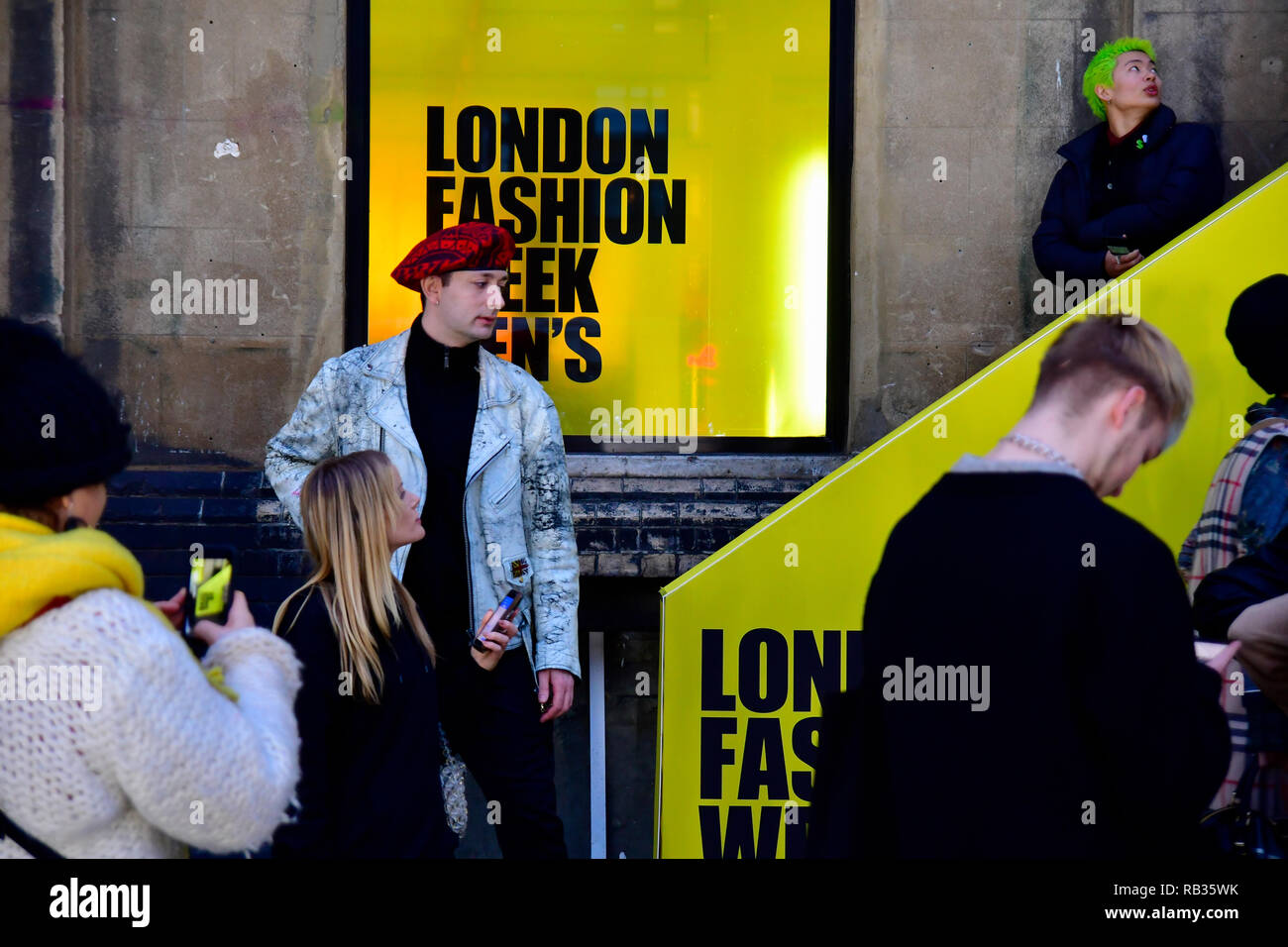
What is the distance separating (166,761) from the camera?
2266 mm

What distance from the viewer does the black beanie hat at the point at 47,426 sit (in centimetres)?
240

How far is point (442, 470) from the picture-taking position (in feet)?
14.6

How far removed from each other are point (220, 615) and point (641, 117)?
4.14 meters

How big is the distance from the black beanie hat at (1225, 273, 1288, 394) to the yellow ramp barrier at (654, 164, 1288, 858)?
0.16 ft

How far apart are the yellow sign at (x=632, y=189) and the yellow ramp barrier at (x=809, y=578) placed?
190cm

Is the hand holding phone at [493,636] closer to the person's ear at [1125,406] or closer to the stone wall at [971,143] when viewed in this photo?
the person's ear at [1125,406]

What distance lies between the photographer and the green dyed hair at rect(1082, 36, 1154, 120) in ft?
18.7

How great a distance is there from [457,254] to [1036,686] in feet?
8.89

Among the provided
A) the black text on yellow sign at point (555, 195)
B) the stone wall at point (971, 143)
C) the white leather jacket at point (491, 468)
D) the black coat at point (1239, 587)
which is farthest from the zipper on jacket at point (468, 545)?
the stone wall at point (971, 143)

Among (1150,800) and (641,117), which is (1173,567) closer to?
(1150,800)

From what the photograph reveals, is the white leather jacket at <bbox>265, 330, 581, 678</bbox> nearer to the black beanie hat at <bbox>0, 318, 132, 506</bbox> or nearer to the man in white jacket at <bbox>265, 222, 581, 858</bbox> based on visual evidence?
the man in white jacket at <bbox>265, 222, 581, 858</bbox>

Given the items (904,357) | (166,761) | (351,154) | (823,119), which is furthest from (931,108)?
(166,761)

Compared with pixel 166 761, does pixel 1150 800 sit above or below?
below

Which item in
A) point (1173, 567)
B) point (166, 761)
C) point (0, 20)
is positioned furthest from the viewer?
point (0, 20)
